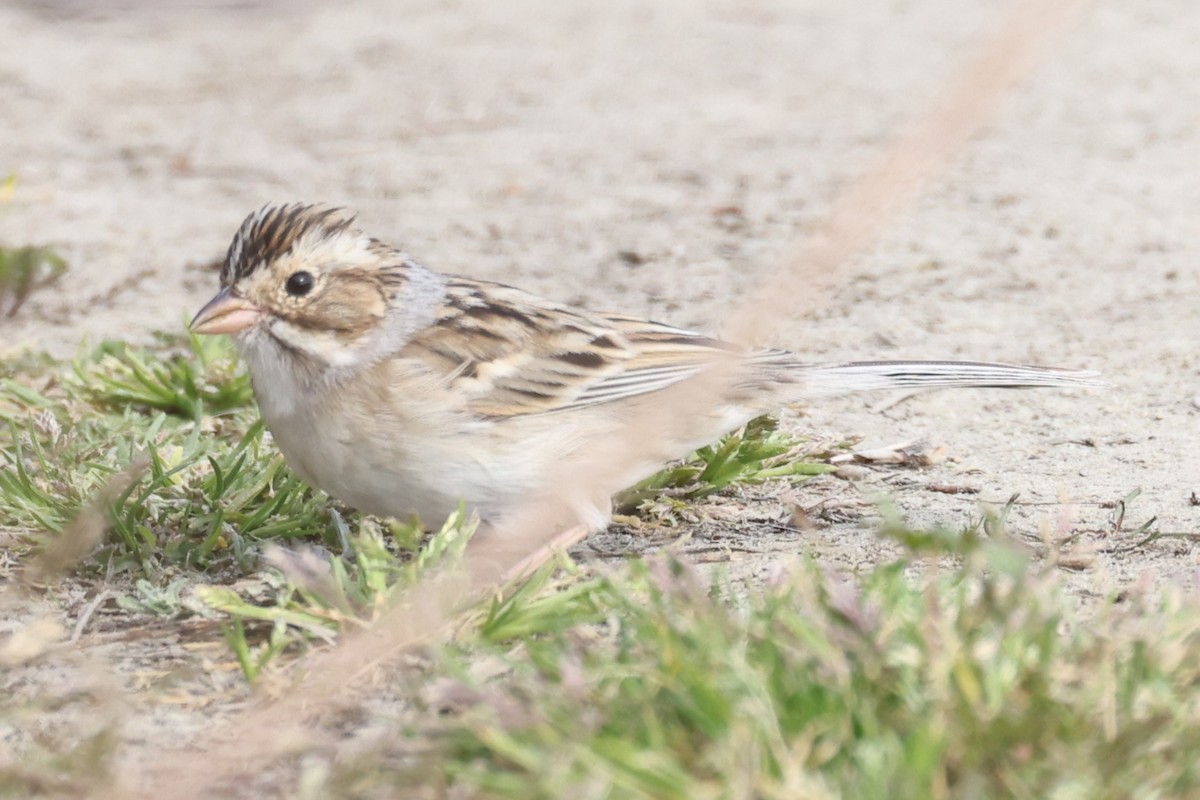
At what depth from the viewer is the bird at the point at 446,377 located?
403 cm

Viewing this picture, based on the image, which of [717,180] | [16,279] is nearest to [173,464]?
[16,279]

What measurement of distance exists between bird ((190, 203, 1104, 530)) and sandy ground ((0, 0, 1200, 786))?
0.36 m

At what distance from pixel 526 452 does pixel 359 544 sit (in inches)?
24.0

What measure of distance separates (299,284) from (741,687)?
1.91 meters

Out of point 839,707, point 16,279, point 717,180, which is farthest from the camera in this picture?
point 717,180

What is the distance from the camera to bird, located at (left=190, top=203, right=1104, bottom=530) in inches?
159

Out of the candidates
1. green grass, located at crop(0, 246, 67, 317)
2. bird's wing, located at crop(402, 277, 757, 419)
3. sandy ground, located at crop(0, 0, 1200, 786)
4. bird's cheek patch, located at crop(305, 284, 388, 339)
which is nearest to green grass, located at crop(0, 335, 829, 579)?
sandy ground, located at crop(0, 0, 1200, 786)

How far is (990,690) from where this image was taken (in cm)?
275

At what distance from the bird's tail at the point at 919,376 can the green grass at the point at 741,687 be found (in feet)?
2.22

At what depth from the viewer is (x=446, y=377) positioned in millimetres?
4203

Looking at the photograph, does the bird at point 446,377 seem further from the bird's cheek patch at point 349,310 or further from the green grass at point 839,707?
the green grass at point 839,707

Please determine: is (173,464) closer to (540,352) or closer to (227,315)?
(227,315)

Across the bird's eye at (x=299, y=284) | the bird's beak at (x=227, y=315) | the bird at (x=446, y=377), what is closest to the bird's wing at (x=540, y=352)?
the bird at (x=446, y=377)

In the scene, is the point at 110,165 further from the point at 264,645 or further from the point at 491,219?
the point at 264,645
